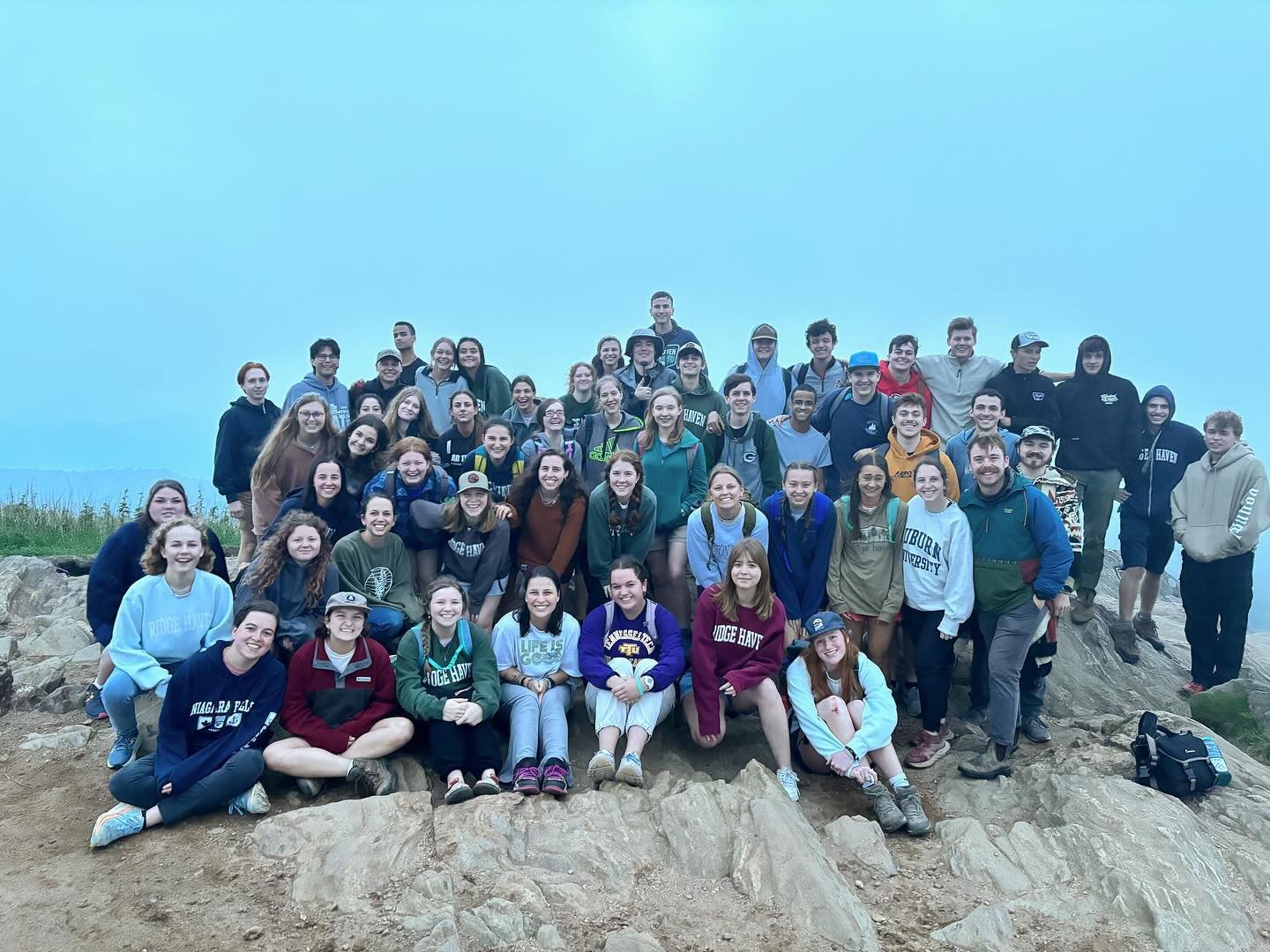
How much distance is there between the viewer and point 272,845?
507cm

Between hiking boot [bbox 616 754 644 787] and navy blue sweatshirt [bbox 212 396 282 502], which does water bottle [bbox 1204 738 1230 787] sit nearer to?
hiking boot [bbox 616 754 644 787]

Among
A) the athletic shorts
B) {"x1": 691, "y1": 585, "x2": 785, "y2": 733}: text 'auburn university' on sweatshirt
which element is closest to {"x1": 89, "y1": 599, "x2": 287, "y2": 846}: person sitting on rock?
{"x1": 691, "y1": 585, "x2": 785, "y2": 733}: text 'auburn university' on sweatshirt

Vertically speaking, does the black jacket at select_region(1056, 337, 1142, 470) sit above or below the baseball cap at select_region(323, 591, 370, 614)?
above

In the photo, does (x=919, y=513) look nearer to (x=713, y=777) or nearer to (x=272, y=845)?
(x=713, y=777)

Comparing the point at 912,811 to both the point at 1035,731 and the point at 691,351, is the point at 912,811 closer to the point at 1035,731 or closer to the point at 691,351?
the point at 1035,731

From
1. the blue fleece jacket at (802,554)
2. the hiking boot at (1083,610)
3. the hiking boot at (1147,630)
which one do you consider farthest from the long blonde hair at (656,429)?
the hiking boot at (1147,630)

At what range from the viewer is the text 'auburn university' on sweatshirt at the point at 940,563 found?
661 centimetres

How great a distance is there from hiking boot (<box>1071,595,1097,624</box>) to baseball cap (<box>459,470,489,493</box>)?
751 centimetres

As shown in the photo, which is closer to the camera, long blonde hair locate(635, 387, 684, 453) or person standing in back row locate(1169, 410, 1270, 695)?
long blonde hair locate(635, 387, 684, 453)

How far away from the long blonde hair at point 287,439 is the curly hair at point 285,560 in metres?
1.59

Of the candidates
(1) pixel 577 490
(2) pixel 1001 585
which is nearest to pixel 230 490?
(1) pixel 577 490

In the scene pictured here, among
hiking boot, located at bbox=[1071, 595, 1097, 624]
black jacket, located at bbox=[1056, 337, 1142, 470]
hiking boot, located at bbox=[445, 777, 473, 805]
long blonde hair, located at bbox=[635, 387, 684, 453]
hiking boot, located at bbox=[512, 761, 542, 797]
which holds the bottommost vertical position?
hiking boot, located at bbox=[445, 777, 473, 805]

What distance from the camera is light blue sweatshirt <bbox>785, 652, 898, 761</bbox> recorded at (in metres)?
5.96

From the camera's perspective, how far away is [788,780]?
6.06 metres
